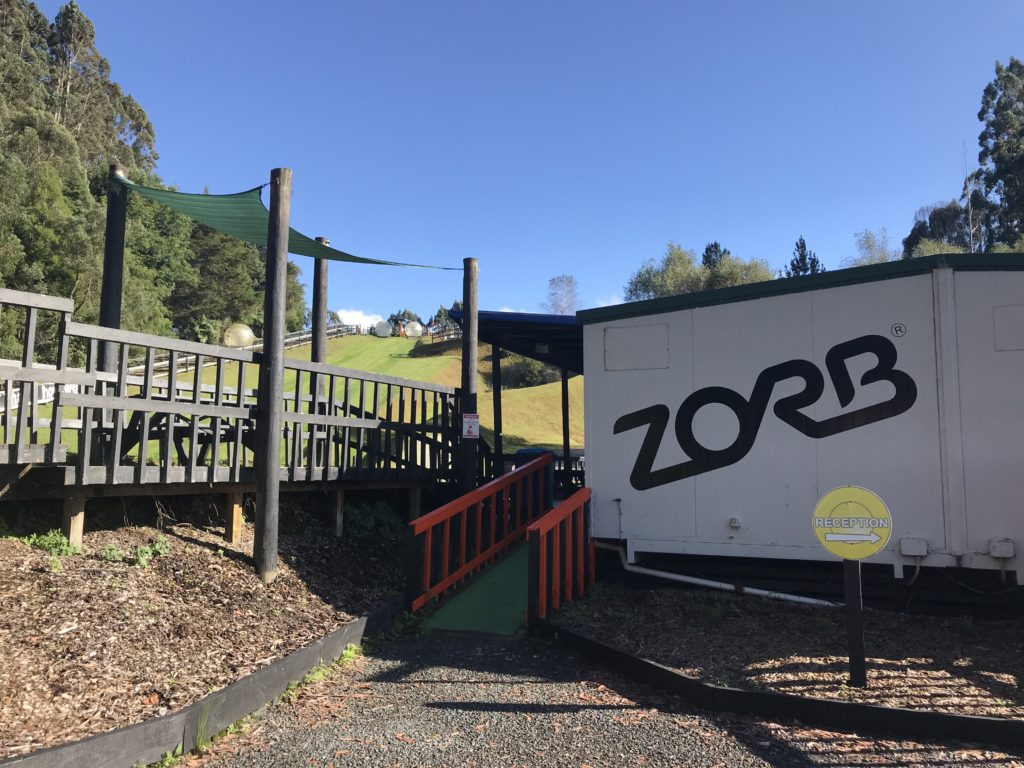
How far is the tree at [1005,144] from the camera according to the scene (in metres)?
49.5

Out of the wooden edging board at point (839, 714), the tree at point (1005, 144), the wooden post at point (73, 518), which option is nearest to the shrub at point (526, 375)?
the tree at point (1005, 144)

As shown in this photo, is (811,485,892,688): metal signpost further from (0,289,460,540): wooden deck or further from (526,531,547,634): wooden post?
(0,289,460,540): wooden deck

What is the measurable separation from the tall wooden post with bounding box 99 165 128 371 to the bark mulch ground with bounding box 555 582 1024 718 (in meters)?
4.80

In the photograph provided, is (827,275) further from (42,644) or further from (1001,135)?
(1001,135)

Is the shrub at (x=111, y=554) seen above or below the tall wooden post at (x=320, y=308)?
below

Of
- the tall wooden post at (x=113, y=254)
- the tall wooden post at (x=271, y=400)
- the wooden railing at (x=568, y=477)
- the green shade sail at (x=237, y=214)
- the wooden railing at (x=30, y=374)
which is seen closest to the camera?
the wooden railing at (x=30, y=374)

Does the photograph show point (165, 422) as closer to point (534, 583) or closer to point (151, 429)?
point (151, 429)

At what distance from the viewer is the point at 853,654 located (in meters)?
4.72

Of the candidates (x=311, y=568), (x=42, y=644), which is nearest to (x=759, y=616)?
(x=311, y=568)

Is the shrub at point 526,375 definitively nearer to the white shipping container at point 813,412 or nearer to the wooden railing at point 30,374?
the white shipping container at point 813,412

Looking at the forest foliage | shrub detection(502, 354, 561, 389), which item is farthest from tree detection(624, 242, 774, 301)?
the forest foliage

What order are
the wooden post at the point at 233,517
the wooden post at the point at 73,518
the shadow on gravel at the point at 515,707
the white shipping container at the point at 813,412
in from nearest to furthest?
the shadow on gravel at the point at 515,707 → the wooden post at the point at 73,518 → the white shipping container at the point at 813,412 → the wooden post at the point at 233,517

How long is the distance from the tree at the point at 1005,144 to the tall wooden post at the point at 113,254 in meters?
56.2

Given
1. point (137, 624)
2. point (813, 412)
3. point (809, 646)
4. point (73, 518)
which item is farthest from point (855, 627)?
point (73, 518)
